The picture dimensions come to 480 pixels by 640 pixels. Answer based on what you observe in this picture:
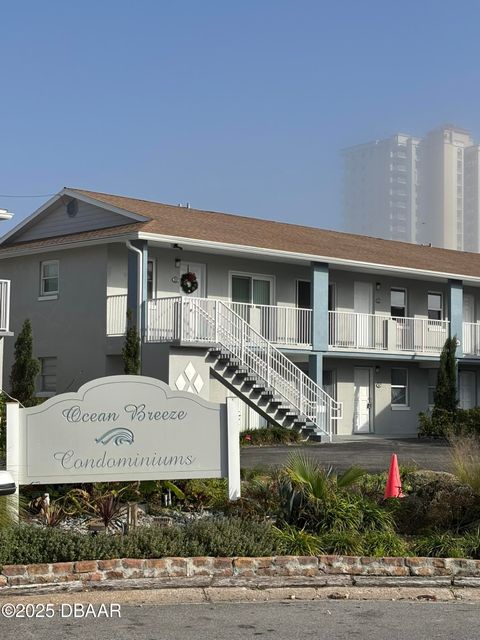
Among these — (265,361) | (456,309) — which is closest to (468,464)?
(265,361)

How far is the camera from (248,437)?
2602cm

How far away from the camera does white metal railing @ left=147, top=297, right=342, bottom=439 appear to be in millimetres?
25344

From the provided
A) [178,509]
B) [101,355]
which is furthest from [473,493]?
[101,355]

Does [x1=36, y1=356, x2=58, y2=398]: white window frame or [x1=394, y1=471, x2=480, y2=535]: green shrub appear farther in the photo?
[x1=36, y1=356, x2=58, y2=398]: white window frame

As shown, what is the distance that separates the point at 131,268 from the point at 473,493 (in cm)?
1602

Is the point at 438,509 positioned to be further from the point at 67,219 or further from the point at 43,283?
the point at 43,283

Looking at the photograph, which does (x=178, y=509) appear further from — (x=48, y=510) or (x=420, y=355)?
(x=420, y=355)

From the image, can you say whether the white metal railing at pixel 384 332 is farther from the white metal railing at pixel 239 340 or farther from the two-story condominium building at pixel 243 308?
the white metal railing at pixel 239 340

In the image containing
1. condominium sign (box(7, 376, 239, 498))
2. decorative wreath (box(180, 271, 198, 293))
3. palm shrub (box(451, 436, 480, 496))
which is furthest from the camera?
decorative wreath (box(180, 271, 198, 293))

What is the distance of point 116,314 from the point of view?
2723cm

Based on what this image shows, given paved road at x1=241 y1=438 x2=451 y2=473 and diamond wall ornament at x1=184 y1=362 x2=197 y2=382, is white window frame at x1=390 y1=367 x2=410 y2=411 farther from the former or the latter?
diamond wall ornament at x1=184 y1=362 x2=197 y2=382

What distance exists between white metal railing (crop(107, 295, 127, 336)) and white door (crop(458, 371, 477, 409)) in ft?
44.5

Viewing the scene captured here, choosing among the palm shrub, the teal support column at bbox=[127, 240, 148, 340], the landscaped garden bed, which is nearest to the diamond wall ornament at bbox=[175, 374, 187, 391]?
the teal support column at bbox=[127, 240, 148, 340]

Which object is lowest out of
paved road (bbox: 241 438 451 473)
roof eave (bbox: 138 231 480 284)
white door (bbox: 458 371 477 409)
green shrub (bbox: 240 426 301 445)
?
paved road (bbox: 241 438 451 473)
